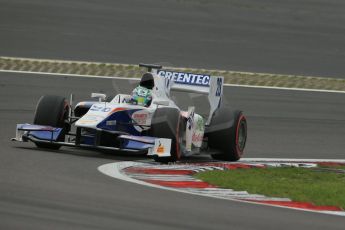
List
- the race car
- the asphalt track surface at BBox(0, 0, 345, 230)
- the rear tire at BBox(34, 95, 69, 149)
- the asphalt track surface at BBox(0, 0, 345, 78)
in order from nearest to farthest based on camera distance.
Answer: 1. the asphalt track surface at BBox(0, 0, 345, 230)
2. the race car
3. the rear tire at BBox(34, 95, 69, 149)
4. the asphalt track surface at BBox(0, 0, 345, 78)

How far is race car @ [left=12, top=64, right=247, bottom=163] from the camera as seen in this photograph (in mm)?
13328

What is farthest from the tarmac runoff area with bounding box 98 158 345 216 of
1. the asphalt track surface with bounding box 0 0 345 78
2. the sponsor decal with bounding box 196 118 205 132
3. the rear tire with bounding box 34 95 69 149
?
the asphalt track surface with bounding box 0 0 345 78

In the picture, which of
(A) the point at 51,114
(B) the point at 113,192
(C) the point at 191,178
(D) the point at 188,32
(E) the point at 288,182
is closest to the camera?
(B) the point at 113,192

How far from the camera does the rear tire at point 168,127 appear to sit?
525 inches

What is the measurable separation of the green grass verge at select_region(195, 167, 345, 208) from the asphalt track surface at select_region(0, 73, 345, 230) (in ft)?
3.75

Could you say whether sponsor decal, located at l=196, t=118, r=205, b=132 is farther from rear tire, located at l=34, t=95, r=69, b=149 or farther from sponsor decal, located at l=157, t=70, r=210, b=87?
rear tire, located at l=34, t=95, r=69, b=149

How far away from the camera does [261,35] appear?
2464cm

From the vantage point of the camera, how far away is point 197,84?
1491cm

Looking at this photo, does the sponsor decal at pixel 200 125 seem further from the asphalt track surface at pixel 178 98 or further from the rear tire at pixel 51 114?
the rear tire at pixel 51 114

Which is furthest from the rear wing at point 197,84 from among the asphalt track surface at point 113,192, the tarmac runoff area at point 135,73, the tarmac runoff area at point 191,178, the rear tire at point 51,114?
the tarmac runoff area at point 135,73

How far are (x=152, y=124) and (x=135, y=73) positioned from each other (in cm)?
746

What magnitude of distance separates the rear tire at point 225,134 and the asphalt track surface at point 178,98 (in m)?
0.80

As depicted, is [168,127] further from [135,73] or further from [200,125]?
[135,73]

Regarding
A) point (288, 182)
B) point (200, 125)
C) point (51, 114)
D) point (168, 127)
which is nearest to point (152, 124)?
point (168, 127)
